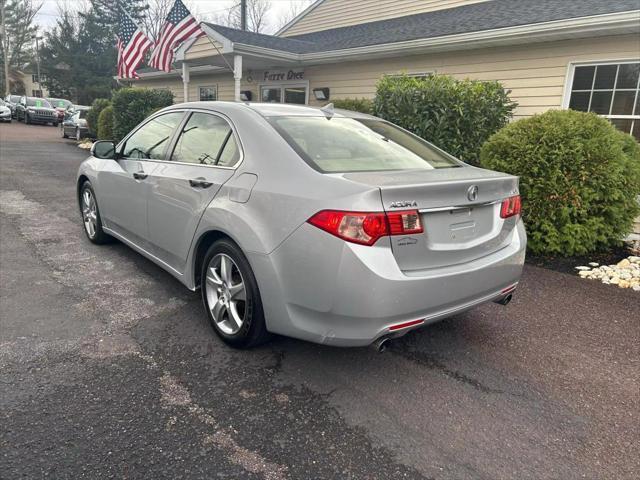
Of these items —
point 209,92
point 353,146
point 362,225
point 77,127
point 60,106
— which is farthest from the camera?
point 60,106

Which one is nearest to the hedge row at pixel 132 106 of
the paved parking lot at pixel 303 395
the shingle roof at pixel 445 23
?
the shingle roof at pixel 445 23

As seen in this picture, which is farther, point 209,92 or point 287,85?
point 209,92

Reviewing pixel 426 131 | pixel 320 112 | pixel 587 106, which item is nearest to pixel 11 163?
pixel 426 131

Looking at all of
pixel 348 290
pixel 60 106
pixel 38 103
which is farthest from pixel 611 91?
pixel 60 106

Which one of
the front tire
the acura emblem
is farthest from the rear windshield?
the front tire

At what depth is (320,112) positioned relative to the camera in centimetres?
357

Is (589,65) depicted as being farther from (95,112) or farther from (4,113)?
(4,113)

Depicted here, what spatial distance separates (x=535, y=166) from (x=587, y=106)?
393 centimetres

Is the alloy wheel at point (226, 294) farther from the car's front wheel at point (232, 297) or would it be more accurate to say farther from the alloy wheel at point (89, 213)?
the alloy wheel at point (89, 213)

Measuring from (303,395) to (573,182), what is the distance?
403 centimetres

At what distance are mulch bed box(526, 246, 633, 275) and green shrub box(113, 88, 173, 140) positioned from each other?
40.5 ft

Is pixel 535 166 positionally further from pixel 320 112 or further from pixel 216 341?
pixel 216 341

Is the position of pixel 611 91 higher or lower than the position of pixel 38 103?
higher

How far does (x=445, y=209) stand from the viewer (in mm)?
2529
